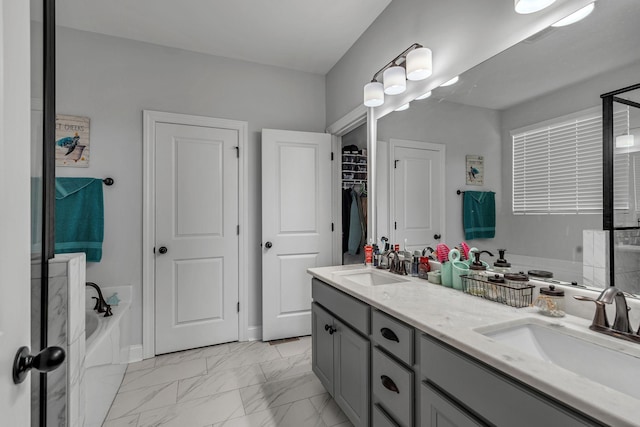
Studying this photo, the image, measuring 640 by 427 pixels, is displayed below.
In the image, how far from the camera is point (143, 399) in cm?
202

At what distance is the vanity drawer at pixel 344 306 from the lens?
4.80 ft

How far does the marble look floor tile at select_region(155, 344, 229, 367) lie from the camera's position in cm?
256

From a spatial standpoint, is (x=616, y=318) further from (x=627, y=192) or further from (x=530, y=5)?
(x=530, y=5)

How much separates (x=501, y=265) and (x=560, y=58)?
35.6 inches

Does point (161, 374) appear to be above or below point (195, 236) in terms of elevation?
below

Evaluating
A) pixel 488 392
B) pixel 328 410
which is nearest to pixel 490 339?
pixel 488 392

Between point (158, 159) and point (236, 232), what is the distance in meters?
0.94

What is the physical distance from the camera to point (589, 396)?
0.64m

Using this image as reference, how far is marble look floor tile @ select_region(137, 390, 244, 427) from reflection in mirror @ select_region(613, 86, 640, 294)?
6.54 ft

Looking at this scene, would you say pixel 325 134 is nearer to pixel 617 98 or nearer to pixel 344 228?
pixel 344 228

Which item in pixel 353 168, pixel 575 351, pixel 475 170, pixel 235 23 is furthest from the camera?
pixel 353 168

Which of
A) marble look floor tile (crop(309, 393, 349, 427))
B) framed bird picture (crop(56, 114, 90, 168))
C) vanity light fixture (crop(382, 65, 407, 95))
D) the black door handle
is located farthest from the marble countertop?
framed bird picture (crop(56, 114, 90, 168))

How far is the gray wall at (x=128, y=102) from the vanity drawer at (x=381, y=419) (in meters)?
1.89

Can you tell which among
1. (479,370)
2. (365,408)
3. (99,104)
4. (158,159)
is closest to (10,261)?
(479,370)
